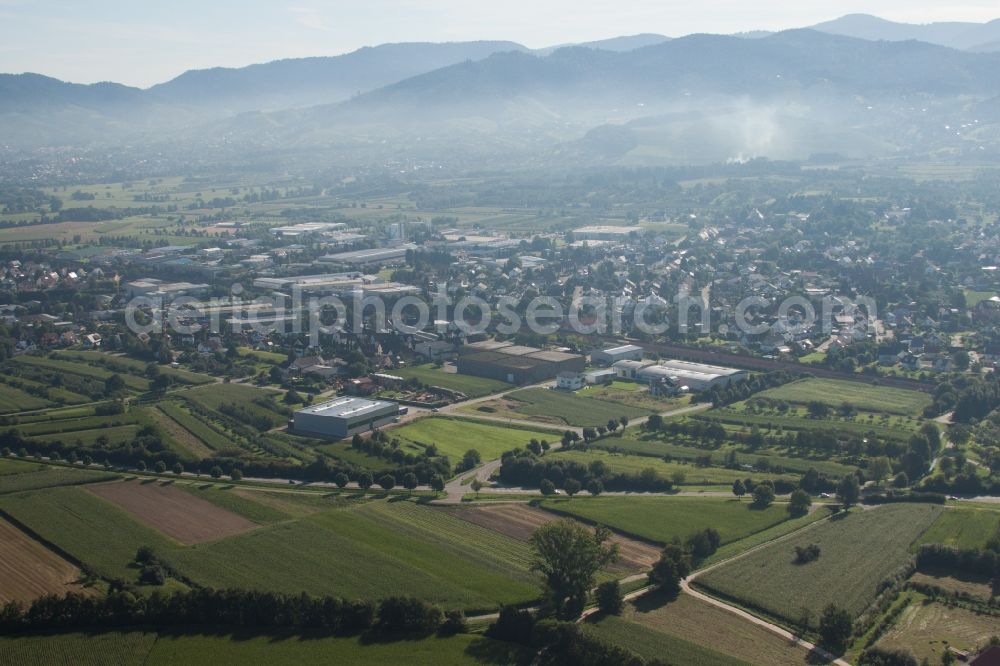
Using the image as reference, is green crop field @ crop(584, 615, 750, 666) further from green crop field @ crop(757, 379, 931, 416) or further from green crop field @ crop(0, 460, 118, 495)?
green crop field @ crop(757, 379, 931, 416)

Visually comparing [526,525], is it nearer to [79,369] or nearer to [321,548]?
[321,548]

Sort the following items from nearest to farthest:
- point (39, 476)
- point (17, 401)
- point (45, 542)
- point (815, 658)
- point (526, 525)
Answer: point (815, 658)
point (45, 542)
point (526, 525)
point (39, 476)
point (17, 401)

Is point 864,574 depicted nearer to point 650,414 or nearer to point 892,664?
point 892,664

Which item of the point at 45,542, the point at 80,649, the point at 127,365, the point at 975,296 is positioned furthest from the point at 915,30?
the point at 80,649

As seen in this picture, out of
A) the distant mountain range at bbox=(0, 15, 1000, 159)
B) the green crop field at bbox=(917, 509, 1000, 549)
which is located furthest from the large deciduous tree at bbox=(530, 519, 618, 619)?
the distant mountain range at bbox=(0, 15, 1000, 159)

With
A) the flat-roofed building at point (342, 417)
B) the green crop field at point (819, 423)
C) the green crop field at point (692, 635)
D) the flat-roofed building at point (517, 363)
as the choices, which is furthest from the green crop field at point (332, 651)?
the flat-roofed building at point (517, 363)

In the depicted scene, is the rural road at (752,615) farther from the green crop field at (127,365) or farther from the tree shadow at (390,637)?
the green crop field at (127,365)
